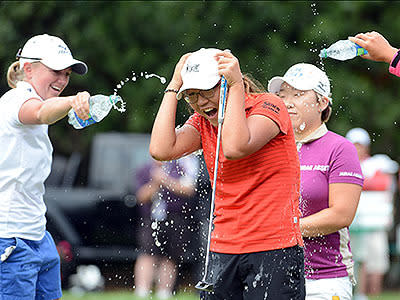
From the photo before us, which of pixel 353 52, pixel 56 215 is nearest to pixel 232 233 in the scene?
pixel 353 52

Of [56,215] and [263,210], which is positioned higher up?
[263,210]

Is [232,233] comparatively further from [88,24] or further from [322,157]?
[88,24]

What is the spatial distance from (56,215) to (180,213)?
1975mm

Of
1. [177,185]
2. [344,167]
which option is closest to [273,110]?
[344,167]

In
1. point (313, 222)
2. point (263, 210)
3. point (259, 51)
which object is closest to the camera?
point (263, 210)

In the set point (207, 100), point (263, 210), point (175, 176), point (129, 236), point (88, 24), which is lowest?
point (129, 236)

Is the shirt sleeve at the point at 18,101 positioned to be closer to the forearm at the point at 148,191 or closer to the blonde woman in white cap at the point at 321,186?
the blonde woman in white cap at the point at 321,186

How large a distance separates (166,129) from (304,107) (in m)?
1.06

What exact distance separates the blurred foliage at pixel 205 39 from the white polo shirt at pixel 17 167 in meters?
7.94

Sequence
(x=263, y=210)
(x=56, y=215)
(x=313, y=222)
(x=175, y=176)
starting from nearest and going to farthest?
1. (x=263, y=210)
2. (x=313, y=222)
3. (x=175, y=176)
4. (x=56, y=215)

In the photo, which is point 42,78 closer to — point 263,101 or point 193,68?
point 193,68

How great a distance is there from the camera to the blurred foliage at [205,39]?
13.0 m

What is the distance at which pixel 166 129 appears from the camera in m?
4.12

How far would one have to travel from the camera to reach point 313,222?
4.53 metres
